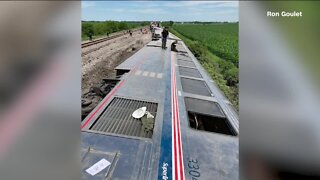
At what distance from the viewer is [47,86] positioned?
0.89m

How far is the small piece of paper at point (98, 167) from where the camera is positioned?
97cm

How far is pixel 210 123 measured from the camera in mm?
1331

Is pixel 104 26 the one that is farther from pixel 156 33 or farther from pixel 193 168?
pixel 193 168

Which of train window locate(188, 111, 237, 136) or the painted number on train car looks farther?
train window locate(188, 111, 237, 136)

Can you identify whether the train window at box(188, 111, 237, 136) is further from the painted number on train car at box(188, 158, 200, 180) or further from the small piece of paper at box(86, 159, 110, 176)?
the small piece of paper at box(86, 159, 110, 176)

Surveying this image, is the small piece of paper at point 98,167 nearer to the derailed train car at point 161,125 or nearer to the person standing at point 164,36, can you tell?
the derailed train car at point 161,125

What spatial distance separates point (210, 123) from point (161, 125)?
0.89ft

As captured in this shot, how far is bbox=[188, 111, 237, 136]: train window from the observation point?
124 centimetres

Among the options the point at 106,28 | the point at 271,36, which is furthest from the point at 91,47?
the point at 271,36

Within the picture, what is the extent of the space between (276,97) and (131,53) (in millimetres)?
678

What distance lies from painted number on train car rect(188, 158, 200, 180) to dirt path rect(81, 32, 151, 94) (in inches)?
19.8

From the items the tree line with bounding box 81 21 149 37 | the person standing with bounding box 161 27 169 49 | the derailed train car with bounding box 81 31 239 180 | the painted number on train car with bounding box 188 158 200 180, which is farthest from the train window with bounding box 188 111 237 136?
the tree line with bounding box 81 21 149 37

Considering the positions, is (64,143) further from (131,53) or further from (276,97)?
(276,97)

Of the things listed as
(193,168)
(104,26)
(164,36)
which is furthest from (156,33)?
(193,168)
